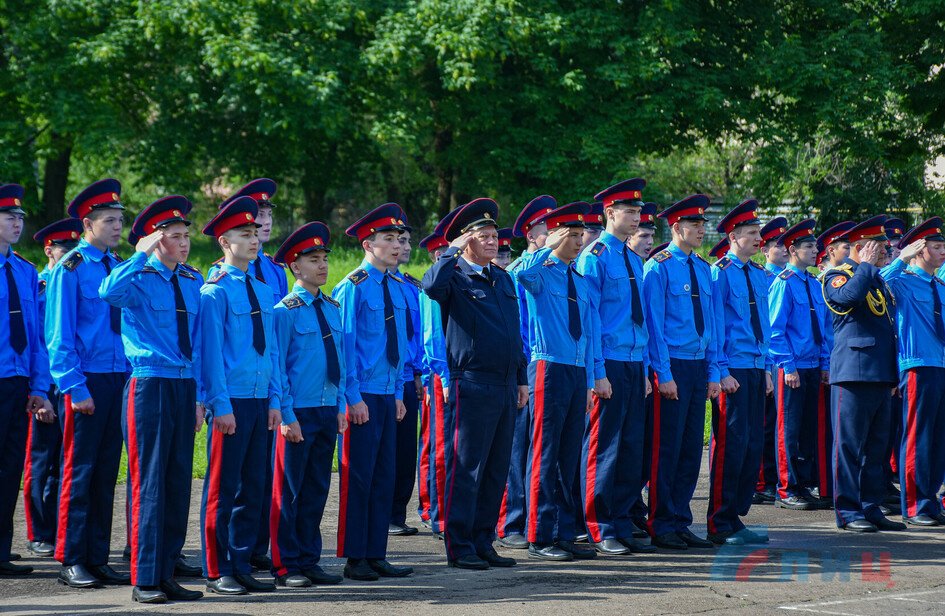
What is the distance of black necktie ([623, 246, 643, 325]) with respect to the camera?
8.56 meters

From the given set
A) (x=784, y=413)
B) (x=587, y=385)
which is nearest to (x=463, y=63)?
(x=784, y=413)

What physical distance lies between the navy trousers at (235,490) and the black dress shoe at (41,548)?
1714mm

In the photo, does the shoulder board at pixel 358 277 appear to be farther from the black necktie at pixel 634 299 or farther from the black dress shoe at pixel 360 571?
the black necktie at pixel 634 299

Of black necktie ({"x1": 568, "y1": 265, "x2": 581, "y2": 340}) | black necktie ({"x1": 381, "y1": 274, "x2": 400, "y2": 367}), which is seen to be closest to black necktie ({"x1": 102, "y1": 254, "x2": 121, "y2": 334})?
black necktie ({"x1": 381, "y1": 274, "x2": 400, "y2": 367})

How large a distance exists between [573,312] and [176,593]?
10.2ft

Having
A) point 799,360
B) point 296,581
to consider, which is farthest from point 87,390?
point 799,360

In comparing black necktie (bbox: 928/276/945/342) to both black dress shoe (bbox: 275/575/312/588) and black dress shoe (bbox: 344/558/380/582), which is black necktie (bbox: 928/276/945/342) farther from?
black dress shoe (bbox: 275/575/312/588)

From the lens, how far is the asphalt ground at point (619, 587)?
6.59 metres

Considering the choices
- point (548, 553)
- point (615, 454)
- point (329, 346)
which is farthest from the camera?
point (615, 454)

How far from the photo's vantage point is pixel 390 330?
7.89 meters

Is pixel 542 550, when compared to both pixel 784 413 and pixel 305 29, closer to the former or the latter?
pixel 784 413

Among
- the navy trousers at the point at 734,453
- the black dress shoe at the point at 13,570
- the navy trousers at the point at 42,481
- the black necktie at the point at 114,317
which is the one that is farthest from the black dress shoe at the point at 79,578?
the navy trousers at the point at 734,453

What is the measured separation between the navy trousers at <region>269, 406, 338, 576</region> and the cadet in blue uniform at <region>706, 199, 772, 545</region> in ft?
9.61

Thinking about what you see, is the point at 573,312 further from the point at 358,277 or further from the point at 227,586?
the point at 227,586
